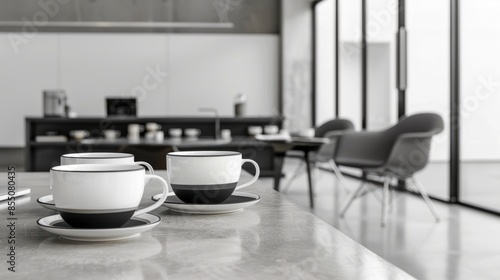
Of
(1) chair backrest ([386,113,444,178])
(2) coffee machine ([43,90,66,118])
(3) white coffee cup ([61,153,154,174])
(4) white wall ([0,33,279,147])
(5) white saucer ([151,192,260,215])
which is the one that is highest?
(4) white wall ([0,33,279,147])

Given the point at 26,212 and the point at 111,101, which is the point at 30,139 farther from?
the point at 26,212

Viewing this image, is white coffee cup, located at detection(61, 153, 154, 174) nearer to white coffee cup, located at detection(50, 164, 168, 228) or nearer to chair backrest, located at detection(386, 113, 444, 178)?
white coffee cup, located at detection(50, 164, 168, 228)

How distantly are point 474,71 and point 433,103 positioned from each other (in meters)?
0.92

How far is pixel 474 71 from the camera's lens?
18.9ft

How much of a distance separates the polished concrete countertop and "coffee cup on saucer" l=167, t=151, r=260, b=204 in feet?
0.19

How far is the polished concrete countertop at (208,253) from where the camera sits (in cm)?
62

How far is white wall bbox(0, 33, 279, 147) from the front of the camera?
995 centimetres

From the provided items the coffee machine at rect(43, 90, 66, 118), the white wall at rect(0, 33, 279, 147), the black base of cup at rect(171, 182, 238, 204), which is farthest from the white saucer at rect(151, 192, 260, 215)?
the white wall at rect(0, 33, 279, 147)

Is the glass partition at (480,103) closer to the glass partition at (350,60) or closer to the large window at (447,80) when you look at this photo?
the large window at (447,80)

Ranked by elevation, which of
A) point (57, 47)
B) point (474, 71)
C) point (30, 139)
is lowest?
point (30, 139)

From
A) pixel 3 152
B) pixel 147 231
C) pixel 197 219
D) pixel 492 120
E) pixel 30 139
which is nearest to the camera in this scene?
pixel 147 231

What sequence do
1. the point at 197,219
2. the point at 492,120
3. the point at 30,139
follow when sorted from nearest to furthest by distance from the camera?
the point at 197,219
the point at 492,120
the point at 30,139

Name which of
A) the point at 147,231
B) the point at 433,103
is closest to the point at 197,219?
the point at 147,231

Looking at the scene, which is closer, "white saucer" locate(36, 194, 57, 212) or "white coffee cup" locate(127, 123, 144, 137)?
"white saucer" locate(36, 194, 57, 212)
